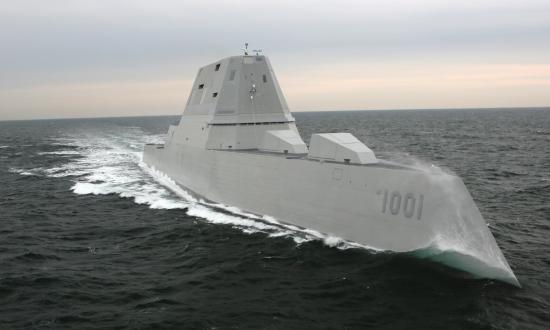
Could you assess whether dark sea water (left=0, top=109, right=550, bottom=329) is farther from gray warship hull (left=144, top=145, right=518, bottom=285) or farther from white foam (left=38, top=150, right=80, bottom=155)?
white foam (left=38, top=150, right=80, bottom=155)

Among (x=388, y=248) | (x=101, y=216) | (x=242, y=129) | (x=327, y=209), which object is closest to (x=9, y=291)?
(x=101, y=216)

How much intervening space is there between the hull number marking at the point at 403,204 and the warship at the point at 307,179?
1.2 inches

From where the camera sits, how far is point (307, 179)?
15.5 m

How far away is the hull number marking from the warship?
0.10 ft

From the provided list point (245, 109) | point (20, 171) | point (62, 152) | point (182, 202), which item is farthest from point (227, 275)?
point (62, 152)

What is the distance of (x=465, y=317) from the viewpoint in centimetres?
930

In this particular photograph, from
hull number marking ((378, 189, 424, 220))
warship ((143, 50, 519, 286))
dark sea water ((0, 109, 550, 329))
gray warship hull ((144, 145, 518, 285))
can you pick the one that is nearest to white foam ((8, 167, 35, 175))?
dark sea water ((0, 109, 550, 329))

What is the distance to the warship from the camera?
11.6m

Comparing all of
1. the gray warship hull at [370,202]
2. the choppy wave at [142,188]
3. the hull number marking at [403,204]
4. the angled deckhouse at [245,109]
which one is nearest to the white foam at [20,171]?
the choppy wave at [142,188]

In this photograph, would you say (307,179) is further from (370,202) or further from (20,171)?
(20,171)

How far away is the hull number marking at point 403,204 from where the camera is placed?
12.1 m

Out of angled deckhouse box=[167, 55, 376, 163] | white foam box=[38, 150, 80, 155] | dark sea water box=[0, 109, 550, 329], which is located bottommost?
dark sea water box=[0, 109, 550, 329]

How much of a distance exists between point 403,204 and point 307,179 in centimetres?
405

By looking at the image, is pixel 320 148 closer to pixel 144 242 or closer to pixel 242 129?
pixel 242 129
